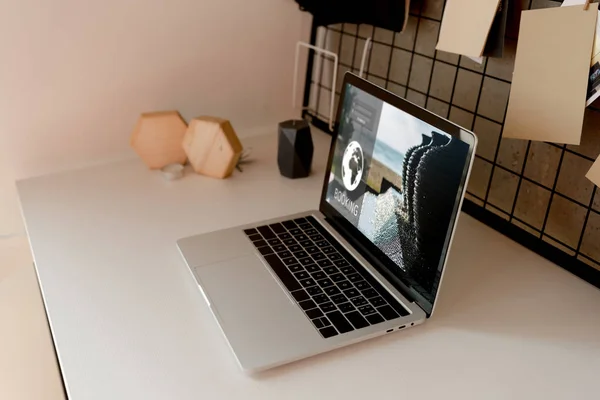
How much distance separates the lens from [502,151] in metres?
1.03

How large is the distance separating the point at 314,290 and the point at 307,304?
34 mm

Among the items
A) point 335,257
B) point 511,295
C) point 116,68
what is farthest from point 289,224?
point 116,68

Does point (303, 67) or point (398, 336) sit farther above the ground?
point (303, 67)

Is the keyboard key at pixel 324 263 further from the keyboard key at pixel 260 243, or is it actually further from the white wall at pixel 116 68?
the white wall at pixel 116 68

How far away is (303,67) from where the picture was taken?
145 cm

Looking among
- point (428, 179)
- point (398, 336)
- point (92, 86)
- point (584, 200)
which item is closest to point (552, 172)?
point (584, 200)

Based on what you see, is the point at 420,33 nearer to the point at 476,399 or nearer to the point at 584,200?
the point at 584,200

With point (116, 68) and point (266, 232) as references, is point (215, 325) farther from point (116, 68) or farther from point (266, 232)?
point (116, 68)

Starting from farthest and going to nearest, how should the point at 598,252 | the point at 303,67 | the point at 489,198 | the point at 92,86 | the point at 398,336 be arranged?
the point at 303,67
the point at 92,86
the point at 489,198
the point at 598,252
the point at 398,336

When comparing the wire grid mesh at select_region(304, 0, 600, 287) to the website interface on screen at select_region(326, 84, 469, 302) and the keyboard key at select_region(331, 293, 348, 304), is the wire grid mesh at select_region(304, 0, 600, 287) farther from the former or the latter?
the keyboard key at select_region(331, 293, 348, 304)

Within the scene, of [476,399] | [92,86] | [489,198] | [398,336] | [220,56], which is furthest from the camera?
[220,56]

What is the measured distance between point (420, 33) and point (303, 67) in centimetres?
39

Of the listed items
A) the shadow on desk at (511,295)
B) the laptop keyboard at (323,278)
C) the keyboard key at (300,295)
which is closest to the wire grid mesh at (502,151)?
the shadow on desk at (511,295)

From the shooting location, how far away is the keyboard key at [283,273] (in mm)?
851
